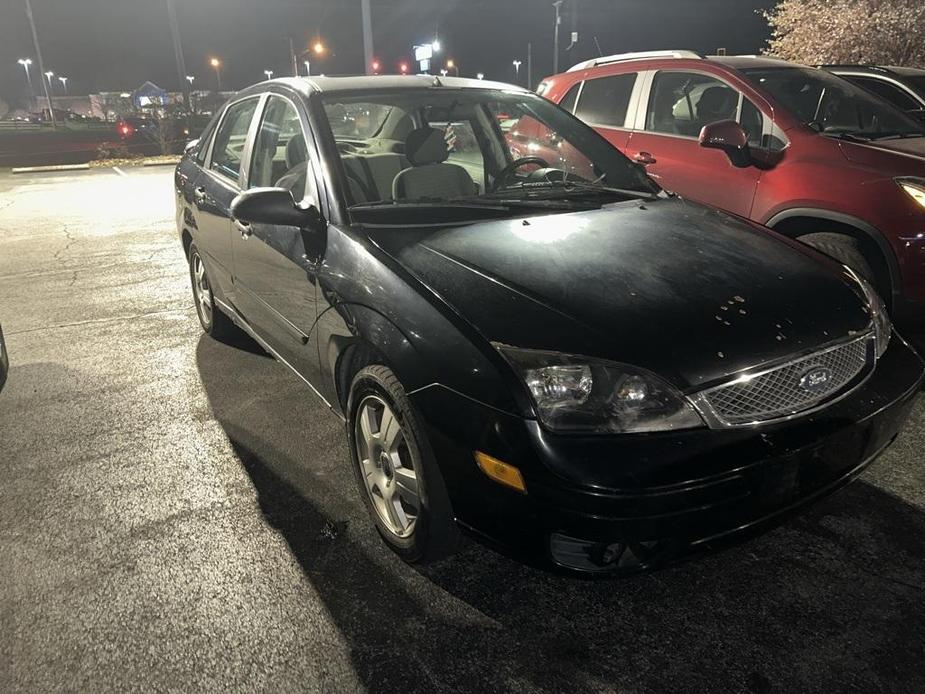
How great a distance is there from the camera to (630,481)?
1752 mm

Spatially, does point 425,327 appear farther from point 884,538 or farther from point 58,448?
point 58,448

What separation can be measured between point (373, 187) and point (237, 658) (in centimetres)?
181

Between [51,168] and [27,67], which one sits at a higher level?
[27,67]

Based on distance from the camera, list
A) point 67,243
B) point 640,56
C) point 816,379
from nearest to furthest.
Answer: point 816,379 → point 640,56 → point 67,243

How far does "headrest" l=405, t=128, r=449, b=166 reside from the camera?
3207mm

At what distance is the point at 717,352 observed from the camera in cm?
A: 193

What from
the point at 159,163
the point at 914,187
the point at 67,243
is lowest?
the point at 159,163

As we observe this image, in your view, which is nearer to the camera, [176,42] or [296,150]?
[296,150]

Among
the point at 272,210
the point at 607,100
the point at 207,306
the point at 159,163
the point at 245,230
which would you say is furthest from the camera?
the point at 159,163

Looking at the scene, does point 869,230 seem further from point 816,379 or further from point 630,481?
point 630,481

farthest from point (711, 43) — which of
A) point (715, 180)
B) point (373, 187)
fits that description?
point (373, 187)

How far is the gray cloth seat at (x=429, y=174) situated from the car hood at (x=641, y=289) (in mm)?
422

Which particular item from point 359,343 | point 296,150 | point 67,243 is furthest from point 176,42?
point 359,343

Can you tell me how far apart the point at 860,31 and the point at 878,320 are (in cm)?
1452
